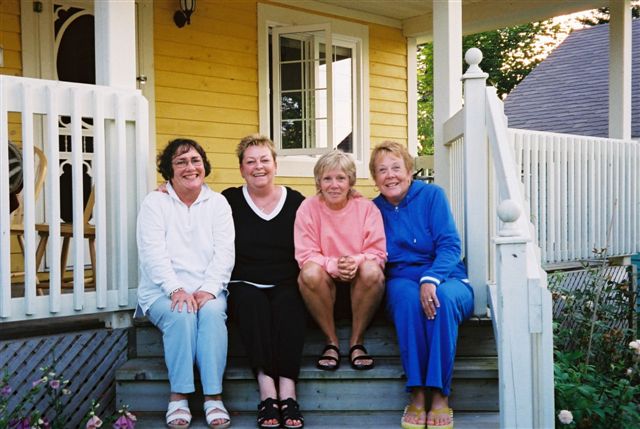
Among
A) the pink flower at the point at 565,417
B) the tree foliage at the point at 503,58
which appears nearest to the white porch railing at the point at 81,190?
the pink flower at the point at 565,417

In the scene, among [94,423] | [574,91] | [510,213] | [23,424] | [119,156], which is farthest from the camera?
[574,91]

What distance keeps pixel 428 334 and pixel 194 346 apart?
100 cm

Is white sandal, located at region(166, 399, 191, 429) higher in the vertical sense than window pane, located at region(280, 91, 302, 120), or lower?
lower

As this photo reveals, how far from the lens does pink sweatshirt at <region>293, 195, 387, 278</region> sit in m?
3.53

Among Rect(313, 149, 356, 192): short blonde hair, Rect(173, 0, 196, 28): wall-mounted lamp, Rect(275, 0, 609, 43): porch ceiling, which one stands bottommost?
Rect(313, 149, 356, 192): short blonde hair

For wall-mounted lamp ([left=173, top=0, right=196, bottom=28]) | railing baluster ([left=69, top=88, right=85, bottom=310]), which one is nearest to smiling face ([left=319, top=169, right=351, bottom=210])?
railing baluster ([left=69, top=88, right=85, bottom=310])

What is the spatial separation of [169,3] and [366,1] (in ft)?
6.55

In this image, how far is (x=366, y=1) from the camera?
731 cm

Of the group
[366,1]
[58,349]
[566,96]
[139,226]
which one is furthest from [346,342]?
[566,96]

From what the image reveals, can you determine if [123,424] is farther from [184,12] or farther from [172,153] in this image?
[184,12]

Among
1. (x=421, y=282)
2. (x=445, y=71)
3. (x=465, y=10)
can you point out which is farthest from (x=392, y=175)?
(x=465, y=10)

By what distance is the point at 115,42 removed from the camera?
12.4ft

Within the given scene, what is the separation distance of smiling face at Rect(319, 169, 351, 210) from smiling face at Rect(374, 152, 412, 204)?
6.7 inches

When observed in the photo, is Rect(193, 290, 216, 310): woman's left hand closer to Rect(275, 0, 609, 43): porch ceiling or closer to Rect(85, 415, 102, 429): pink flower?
Rect(85, 415, 102, 429): pink flower
